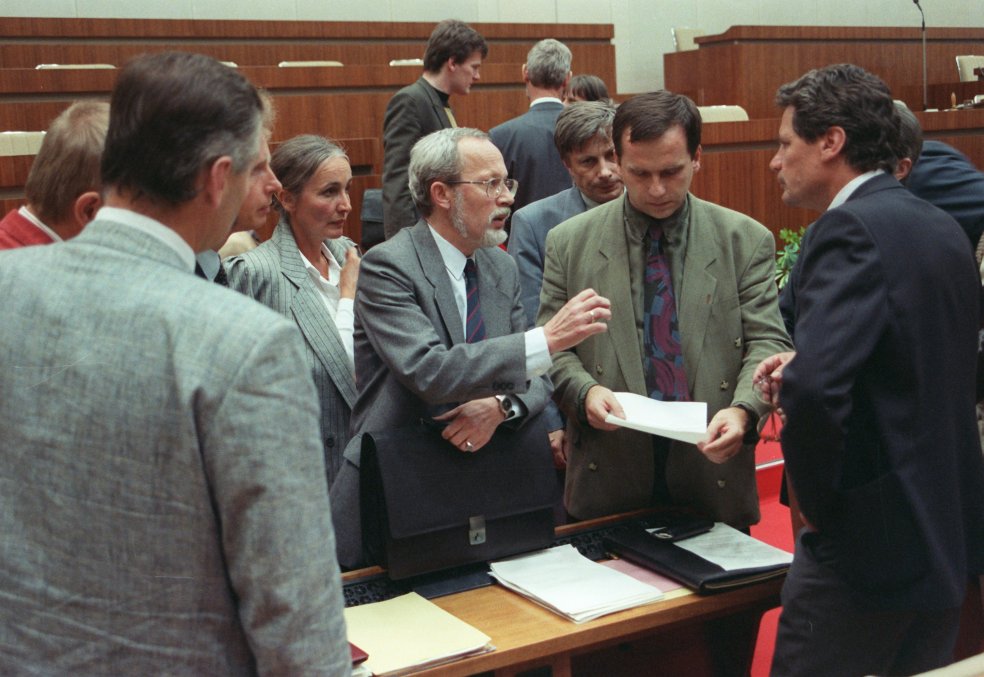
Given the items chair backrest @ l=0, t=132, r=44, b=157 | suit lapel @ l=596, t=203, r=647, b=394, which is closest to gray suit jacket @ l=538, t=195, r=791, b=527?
suit lapel @ l=596, t=203, r=647, b=394

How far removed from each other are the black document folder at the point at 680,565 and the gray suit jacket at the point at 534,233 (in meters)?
0.91

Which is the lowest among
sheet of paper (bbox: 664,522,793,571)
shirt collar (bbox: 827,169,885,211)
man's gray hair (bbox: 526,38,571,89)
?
sheet of paper (bbox: 664,522,793,571)

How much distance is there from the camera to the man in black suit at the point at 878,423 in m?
1.69

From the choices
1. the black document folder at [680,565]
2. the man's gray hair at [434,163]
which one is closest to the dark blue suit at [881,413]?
the black document folder at [680,565]

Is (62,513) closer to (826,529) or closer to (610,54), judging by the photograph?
(826,529)

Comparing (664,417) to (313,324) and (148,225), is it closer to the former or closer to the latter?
(313,324)

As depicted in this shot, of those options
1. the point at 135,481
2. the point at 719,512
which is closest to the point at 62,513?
the point at 135,481

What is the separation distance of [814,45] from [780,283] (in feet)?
14.5

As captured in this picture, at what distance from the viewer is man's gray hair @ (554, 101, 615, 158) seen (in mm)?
3053

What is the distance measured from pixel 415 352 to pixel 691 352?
64 centimetres

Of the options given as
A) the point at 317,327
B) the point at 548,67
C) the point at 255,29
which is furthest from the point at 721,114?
the point at 317,327

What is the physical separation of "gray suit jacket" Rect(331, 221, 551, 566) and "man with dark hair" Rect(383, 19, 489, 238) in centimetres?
205

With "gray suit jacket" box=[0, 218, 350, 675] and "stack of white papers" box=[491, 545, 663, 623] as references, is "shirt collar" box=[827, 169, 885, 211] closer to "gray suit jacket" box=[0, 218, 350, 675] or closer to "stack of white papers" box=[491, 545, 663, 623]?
"stack of white papers" box=[491, 545, 663, 623]

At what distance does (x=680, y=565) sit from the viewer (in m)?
2.03
